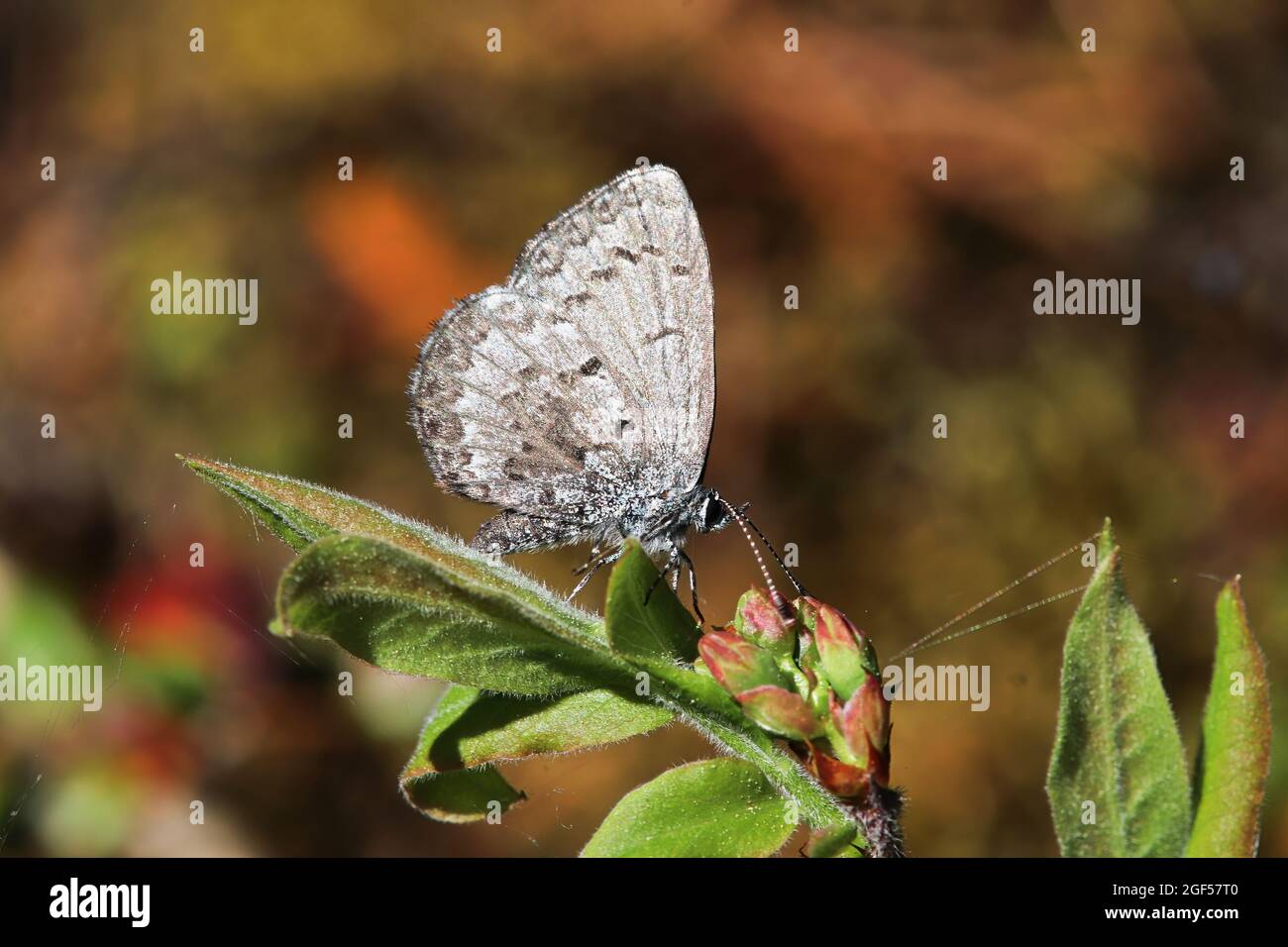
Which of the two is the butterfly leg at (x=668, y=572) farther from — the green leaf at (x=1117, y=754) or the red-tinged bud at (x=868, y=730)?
the green leaf at (x=1117, y=754)

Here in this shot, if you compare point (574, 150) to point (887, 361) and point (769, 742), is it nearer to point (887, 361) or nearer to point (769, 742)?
point (887, 361)

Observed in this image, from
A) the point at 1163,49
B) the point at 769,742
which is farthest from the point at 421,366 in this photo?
the point at 1163,49

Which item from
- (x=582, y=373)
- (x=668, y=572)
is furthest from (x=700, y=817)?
(x=582, y=373)

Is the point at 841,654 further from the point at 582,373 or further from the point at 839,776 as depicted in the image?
the point at 582,373

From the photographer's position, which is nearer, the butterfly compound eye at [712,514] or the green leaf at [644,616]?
the green leaf at [644,616]

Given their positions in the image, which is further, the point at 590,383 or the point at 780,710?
the point at 590,383

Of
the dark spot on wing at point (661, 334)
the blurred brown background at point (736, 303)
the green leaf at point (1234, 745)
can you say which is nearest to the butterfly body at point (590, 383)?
the dark spot on wing at point (661, 334)

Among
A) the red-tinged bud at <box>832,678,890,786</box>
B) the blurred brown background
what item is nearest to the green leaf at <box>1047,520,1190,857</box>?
the red-tinged bud at <box>832,678,890,786</box>
